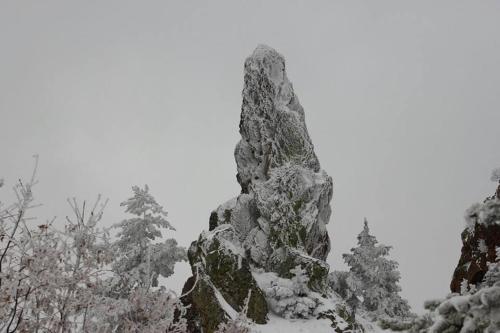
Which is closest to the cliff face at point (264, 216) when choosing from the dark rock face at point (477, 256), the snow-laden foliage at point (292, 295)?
the snow-laden foliage at point (292, 295)

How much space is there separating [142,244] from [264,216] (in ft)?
27.6

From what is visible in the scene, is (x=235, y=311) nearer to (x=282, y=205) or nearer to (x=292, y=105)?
(x=282, y=205)

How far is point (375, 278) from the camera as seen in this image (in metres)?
28.9

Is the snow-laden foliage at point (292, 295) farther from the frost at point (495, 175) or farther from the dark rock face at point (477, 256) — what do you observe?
the frost at point (495, 175)

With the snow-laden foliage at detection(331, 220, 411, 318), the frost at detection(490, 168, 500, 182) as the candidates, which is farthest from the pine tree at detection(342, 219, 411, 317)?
the frost at detection(490, 168, 500, 182)

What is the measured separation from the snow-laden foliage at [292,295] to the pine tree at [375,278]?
6.10m

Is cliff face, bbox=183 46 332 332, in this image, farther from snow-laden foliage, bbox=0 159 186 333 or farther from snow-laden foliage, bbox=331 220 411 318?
snow-laden foliage, bbox=0 159 186 333

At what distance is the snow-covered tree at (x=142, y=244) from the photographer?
23.4 metres

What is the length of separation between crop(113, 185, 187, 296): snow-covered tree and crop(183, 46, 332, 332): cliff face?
1.69 meters

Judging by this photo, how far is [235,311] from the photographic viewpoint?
21.6 m

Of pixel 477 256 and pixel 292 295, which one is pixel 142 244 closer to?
pixel 292 295

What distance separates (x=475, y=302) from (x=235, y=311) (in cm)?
1905

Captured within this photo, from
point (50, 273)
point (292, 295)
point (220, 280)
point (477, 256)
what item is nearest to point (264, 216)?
point (292, 295)

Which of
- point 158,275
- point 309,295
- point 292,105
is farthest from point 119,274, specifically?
point 292,105
